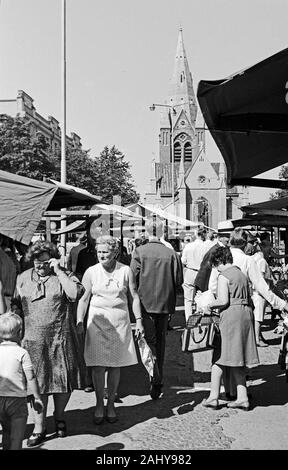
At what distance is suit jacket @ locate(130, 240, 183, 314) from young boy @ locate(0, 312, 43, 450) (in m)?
2.43

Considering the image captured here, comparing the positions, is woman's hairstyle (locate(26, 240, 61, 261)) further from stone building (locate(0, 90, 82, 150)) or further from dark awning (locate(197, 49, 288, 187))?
stone building (locate(0, 90, 82, 150))

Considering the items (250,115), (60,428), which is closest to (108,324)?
(60,428)

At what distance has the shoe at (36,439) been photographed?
454 cm

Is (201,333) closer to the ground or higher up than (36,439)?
higher up

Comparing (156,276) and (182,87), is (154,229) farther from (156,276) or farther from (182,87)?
(182,87)

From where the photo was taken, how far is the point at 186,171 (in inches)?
3679

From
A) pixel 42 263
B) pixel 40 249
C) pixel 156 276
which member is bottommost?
pixel 156 276

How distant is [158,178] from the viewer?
333 ft

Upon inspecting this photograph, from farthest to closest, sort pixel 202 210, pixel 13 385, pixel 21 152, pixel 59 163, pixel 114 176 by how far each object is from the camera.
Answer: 1. pixel 202 210
2. pixel 114 176
3. pixel 59 163
4. pixel 21 152
5. pixel 13 385

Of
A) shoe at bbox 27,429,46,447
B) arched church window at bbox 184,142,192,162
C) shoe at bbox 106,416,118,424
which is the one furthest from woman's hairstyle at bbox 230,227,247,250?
arched church window at bbox 184,142,192,162

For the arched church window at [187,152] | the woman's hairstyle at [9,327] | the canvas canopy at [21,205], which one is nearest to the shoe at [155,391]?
the canvas canopy at [21,205]

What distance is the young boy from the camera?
3.82 metres

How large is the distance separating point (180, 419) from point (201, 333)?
36.2 inches
